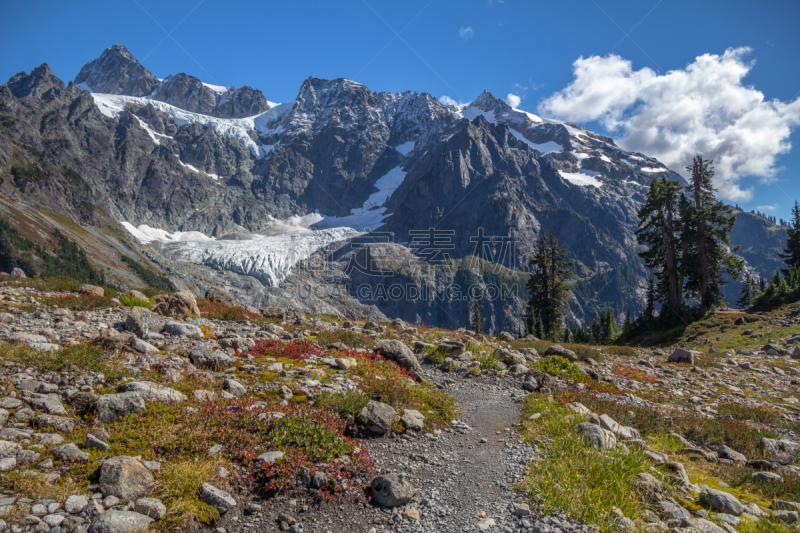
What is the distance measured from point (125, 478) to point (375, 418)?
168 inches

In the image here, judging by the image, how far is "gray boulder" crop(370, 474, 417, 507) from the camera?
534 cm

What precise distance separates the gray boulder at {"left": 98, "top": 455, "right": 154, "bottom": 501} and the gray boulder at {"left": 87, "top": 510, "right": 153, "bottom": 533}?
1.40ft

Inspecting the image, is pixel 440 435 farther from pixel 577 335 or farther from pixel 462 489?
pixel 577 335

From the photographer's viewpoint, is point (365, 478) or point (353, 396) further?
point (353, 396)

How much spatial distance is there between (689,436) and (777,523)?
4507 mm

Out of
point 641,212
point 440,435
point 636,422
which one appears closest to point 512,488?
point 440,435

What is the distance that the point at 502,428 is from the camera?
29.2 ft

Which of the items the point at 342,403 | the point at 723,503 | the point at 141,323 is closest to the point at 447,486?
the point at 342,403

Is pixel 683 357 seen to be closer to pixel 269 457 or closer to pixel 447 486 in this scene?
pixel 447 486

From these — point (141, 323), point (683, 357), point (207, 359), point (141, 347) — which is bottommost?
point (683, 357)

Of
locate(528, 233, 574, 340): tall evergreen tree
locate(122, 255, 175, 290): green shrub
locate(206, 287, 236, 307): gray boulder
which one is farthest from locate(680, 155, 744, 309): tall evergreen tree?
locate(122, 255, 175, 290): green shrub

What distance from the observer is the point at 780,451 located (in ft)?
25.5

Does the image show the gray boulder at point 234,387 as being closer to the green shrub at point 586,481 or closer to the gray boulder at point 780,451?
the green shrub at point 586,481

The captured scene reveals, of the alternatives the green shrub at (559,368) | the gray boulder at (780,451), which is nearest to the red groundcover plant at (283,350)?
the green shrub at (559,368)
